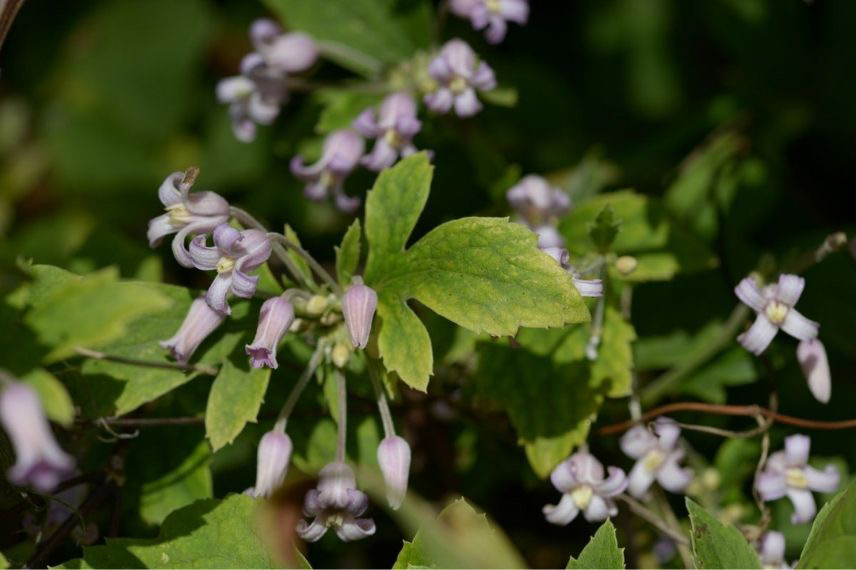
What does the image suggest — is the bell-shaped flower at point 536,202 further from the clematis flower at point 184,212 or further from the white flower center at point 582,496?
the clematis flower at point 184,212

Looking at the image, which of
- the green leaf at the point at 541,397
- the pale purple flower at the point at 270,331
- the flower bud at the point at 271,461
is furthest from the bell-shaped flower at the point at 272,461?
the green leaf at the point at 541,397

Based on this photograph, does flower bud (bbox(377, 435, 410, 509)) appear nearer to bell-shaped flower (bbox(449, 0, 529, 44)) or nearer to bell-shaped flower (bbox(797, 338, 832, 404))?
bell-shaped flower (bbox(797, 338, 832, 404))

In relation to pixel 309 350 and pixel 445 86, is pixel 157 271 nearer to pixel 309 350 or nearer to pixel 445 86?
pixel 309 350

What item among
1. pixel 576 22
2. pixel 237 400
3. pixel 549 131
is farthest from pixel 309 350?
pixel 576 22

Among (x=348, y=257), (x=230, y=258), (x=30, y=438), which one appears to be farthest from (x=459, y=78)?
(x=30, y=438)

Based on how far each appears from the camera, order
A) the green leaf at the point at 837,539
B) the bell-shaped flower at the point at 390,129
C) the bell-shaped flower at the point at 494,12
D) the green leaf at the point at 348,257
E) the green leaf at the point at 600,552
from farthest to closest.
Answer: the bell-shaped flower at the point at 494,12, the bell-shaped flower at the point at 390,129, the green leaf at the point at 348,257, the green leaf at the point at 600,552, the green leaf at the point at 837,539

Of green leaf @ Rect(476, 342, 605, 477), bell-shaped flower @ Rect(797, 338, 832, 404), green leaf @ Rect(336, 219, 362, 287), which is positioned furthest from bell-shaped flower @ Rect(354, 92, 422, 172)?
bell-shaped flower @ Rect(797, 338, 832, 404)

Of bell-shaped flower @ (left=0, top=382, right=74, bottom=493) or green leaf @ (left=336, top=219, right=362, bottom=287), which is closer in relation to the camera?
bell-shaped flower @ (left=0, top=382, right=74, bottom=493)
